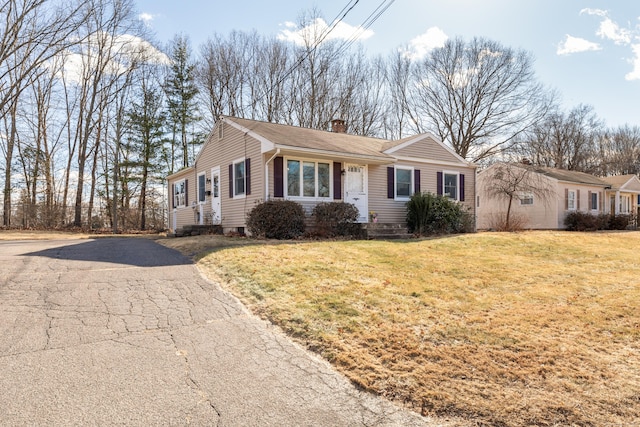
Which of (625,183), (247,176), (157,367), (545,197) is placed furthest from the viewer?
(625,183)

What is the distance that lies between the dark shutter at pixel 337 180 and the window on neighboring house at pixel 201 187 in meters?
6.24

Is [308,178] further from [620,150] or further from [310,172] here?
[620,150]

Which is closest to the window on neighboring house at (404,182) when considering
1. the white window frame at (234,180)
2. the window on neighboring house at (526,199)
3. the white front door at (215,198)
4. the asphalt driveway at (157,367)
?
the white window frame at (234,180)

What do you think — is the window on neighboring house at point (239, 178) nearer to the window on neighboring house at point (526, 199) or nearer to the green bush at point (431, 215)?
Answer: the green bush at point (431, 215)

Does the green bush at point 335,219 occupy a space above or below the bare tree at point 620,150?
below

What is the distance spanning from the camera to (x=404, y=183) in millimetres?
15117

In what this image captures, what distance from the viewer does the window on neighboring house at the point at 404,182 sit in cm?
1495

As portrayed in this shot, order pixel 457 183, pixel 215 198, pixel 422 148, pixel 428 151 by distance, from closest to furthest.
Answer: pixel 215 198, pixel 422 148, pixel 428 151, pixel 457 183

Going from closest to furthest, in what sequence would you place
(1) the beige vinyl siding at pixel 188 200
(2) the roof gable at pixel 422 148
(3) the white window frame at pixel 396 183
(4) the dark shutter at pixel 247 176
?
(4) the dark shutter at pixel 247 176 < (3) the white window frame at pixel 396 183 < (2) the roof gable at pixel 422 148 < (1) the beige vinyl siding at pixel 188 200

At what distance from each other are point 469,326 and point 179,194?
57.1 ft

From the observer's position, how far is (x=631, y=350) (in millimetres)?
3566

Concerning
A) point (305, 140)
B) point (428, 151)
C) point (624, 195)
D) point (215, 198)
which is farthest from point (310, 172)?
point (624, 195)

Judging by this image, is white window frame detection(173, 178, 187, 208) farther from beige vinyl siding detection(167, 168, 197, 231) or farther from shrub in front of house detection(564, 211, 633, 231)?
shrub in front of house detection(564, 211, 633, 231)

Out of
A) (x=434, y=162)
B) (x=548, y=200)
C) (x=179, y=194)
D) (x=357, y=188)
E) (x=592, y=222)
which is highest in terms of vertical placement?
(x=434, y=162)
